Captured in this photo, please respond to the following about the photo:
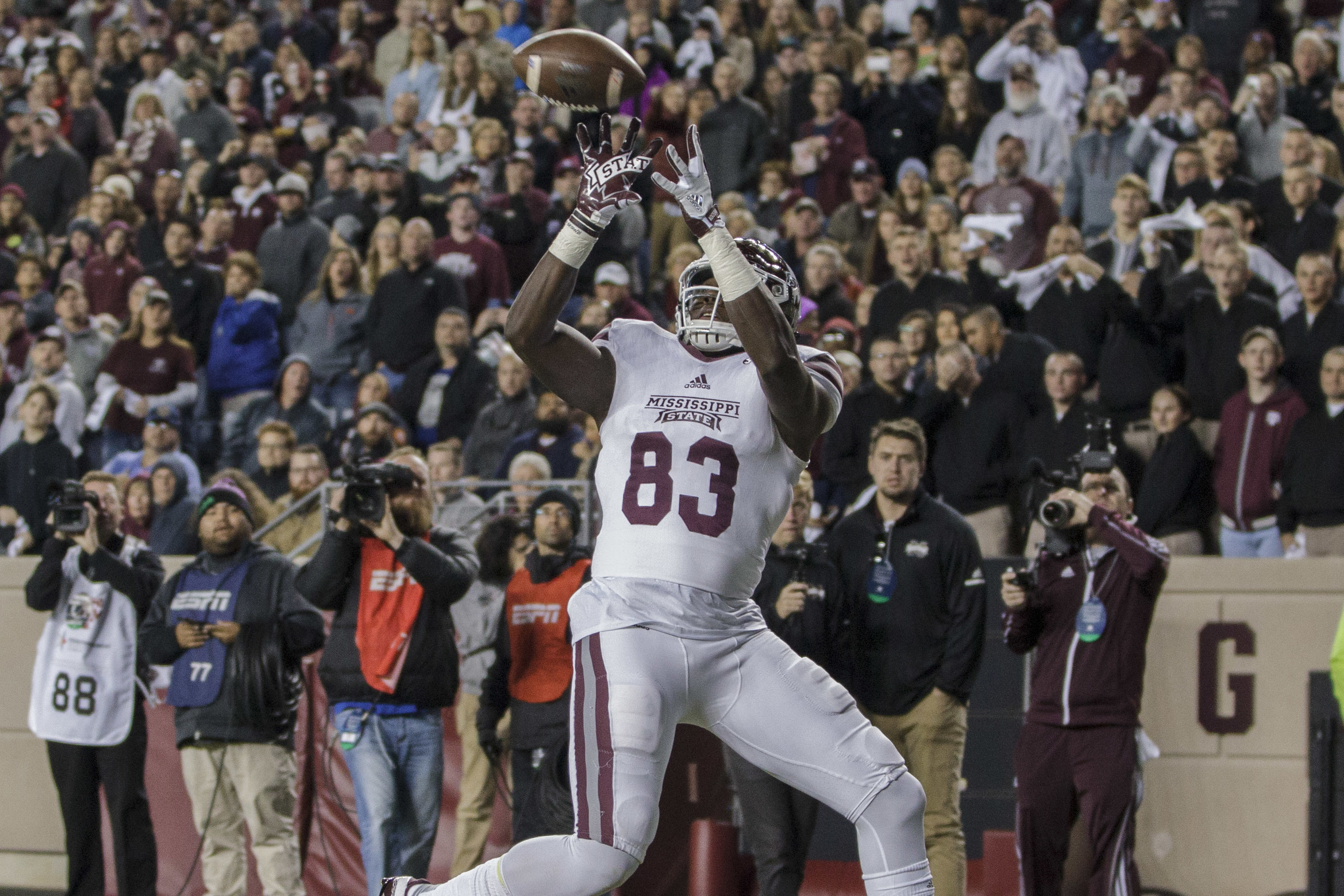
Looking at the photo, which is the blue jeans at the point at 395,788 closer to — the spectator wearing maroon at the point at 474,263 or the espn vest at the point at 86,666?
Answer: the espn vest at the point at 86,666

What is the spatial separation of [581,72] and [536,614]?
299 cm

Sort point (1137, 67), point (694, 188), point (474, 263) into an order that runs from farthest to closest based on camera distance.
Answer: point (1137, 67) < point (474, 263) < point (694, 188)

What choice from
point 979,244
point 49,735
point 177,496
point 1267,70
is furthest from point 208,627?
point 1267,70

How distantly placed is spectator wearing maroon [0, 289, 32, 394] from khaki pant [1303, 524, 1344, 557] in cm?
892

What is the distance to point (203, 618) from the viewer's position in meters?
7.79

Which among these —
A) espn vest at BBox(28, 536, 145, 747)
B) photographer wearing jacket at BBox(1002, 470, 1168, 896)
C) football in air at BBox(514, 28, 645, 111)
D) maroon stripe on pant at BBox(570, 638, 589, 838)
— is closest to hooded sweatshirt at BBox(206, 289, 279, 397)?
espn vest at BBox(28, 536, 145, 747)

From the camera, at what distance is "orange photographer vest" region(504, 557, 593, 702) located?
7508 mm

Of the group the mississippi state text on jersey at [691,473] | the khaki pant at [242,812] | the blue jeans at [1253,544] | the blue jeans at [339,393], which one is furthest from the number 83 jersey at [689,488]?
the blue jeans at [339,393]

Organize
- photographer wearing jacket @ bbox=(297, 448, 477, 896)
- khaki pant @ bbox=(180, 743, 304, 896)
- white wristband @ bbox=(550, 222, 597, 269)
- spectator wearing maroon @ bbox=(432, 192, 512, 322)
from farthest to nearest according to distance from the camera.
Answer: spectator wearing maroon @ bbox=(432, 192, 512, 322) → khaki pant @ bbox=(180, 743, 304, 896) → photographer wearing jacket @ bbox=(297, 448, 477, 896) → white wristband @ bbox=(550, 222, 597, 269)

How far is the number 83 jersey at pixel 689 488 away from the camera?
15.0 feet

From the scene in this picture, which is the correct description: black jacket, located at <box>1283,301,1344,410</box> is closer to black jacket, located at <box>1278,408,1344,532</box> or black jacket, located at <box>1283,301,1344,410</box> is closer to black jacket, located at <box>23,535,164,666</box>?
black jacket, located at <box>1278,408,1344,532</box>

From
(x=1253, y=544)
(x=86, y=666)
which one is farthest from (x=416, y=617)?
(x=1253, y=544)

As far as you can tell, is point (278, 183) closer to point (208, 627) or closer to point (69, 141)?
point (69, 141)

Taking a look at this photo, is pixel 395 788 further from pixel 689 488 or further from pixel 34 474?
pixel 34 474
